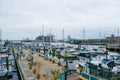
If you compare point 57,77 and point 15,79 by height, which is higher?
point 57,77

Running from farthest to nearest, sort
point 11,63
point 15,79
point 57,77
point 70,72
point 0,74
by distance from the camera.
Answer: point 11,63 → point 15,79 → point 0,74 → point 70,72 → point 57,77

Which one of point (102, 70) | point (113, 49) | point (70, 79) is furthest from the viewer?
point (113, 49)

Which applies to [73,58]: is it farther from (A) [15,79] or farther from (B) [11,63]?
(A) [15,79]

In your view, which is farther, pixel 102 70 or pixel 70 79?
pixel 70 79

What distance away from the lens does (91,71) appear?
881 inches

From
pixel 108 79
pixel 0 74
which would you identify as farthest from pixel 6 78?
pixel 108 79

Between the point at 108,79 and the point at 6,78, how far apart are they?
548 inches

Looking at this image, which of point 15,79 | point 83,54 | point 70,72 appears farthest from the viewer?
point 83,54

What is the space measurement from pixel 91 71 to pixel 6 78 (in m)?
11.3

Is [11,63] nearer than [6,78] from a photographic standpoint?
No

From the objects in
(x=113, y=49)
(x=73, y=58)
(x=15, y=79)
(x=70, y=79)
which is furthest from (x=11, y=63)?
(x=113, y=49)

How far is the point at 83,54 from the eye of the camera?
57.2 metres

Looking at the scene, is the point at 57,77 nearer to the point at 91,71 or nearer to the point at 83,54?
the point at 91,71

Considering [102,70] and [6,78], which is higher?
[102,70]
